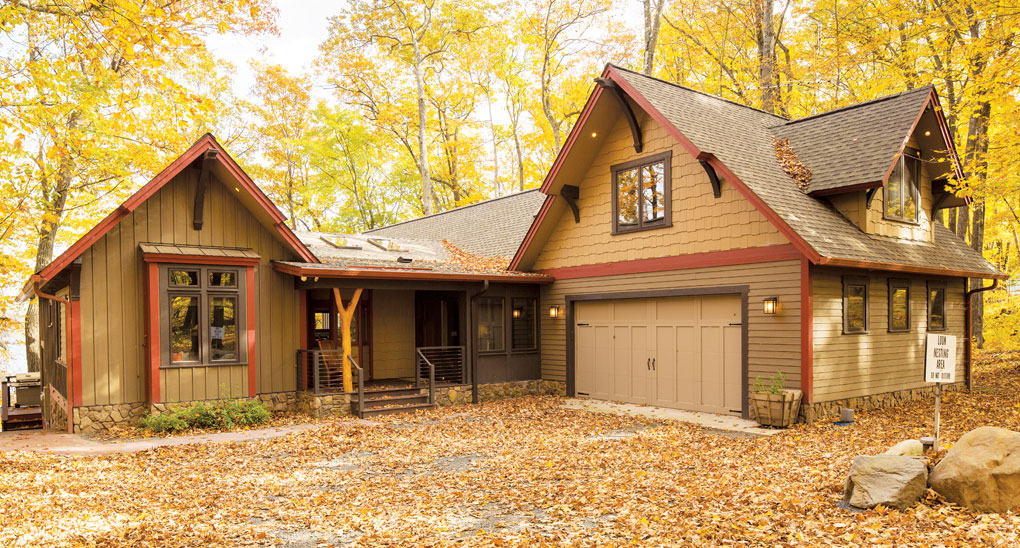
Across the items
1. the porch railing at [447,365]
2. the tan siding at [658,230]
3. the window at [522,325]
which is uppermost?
the tan siding at [658,230]

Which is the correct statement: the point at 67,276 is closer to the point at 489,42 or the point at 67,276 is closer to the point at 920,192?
the point at 920,192

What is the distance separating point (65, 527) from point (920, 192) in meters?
14.5

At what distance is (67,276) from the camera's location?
37.6ft

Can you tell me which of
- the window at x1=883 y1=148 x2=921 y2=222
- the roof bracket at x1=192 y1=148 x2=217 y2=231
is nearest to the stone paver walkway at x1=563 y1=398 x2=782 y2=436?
the window at x1=883 y1=148 x2=921 y2=222

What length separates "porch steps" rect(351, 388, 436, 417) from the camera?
12.7m

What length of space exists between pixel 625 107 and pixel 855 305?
17.9ft

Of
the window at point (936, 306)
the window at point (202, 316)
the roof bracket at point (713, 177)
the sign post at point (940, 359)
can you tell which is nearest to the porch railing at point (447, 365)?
the window at point (202, 316)

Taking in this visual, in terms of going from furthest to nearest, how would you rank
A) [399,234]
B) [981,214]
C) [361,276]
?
[399,234] → [981,214] → [361,276]

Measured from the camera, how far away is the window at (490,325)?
49.2ft

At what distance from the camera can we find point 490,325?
1519 centimetres

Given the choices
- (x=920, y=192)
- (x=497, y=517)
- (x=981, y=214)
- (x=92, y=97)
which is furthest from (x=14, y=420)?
(x=981, y=214)

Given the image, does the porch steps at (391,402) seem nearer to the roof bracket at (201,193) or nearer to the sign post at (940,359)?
the roof bracket at (201,193)

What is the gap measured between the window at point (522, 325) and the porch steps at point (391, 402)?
2.65m

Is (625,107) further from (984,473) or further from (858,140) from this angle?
(984,473)
